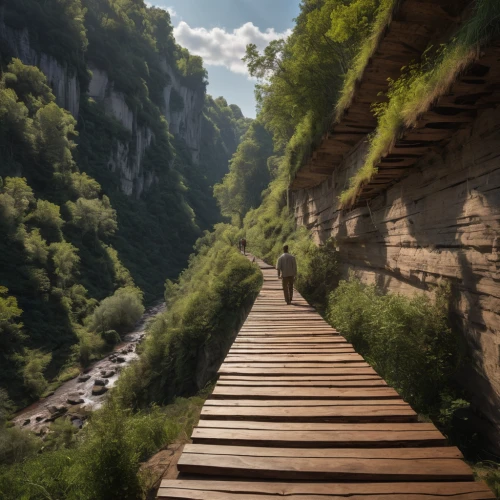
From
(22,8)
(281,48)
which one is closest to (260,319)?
(281,48)

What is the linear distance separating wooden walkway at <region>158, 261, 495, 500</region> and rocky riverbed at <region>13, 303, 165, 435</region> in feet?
65.7

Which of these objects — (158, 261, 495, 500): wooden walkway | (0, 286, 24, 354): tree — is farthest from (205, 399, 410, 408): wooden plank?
(0, 286, 24, 354): tree

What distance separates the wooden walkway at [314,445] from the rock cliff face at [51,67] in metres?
74.1

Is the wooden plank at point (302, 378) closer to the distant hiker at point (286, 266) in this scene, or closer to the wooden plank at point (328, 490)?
the wooden plank at point (328, 490)

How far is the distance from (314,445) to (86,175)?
6425 cm

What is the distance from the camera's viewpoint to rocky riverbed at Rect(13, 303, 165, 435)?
63.8 ft

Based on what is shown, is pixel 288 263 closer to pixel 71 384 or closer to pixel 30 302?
pixel 71 384

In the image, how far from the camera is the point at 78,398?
22.1 meters

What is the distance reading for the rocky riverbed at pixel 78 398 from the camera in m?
19.5

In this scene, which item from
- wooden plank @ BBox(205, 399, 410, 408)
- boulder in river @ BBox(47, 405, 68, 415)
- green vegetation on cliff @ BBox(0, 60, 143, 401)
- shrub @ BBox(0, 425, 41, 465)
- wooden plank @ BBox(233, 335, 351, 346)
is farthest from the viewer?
green vegetation on cliff @ BBox(0, 60, 143, 401)

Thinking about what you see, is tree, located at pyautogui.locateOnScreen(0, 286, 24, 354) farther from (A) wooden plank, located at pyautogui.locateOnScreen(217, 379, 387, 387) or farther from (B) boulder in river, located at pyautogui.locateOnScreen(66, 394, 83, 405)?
(A) wooden plank, located at pyautogui.locateOnScreen(217, 379, 387, 387)

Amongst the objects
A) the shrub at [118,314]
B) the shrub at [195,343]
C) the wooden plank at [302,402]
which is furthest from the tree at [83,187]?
the wooden plank at [302,402]

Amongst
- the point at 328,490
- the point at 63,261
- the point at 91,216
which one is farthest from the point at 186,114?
the point at 328,490

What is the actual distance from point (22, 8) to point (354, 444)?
281 feet
